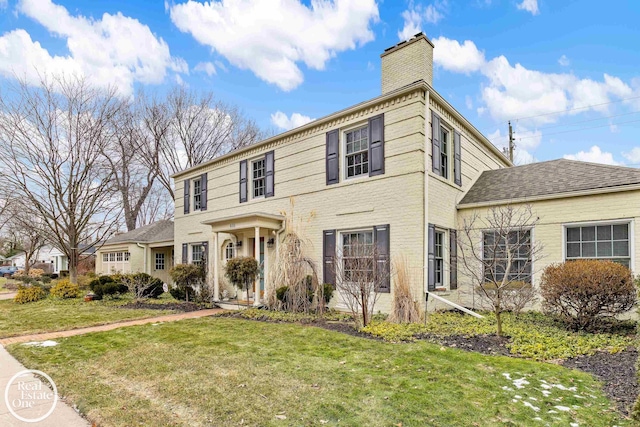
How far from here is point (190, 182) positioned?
56.6ft

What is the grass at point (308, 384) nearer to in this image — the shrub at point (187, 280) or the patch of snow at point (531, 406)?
the patch of snow at point (531, 406)

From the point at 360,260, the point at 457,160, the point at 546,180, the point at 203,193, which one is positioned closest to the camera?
the point at 360,260

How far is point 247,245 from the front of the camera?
44.2 feet

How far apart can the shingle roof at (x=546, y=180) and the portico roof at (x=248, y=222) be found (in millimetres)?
5801

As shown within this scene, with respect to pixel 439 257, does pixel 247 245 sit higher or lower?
higher

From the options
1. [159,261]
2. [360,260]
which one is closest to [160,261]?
[159,261]

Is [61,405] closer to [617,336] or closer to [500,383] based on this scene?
[500,383]

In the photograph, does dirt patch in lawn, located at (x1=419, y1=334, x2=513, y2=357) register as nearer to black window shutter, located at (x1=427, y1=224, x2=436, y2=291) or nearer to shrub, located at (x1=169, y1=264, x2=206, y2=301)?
black window shutter, located at (x1=427, y1=224, x2=436, y2=291)

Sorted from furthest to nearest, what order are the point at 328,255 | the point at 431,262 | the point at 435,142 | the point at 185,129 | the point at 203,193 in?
the point at 185,129 → the point at 203,193 → the point at 328,255 → the point at 435,142 → the point at 431,262

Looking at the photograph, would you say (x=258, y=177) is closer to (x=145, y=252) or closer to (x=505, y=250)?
(x=505, y=250)

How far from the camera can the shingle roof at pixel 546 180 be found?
29.0ft

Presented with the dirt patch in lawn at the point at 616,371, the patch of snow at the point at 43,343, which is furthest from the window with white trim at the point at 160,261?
the dirt patch in lawn at the point at 616,371

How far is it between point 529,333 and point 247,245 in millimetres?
9341

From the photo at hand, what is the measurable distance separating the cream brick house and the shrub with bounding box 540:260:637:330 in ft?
5.64
